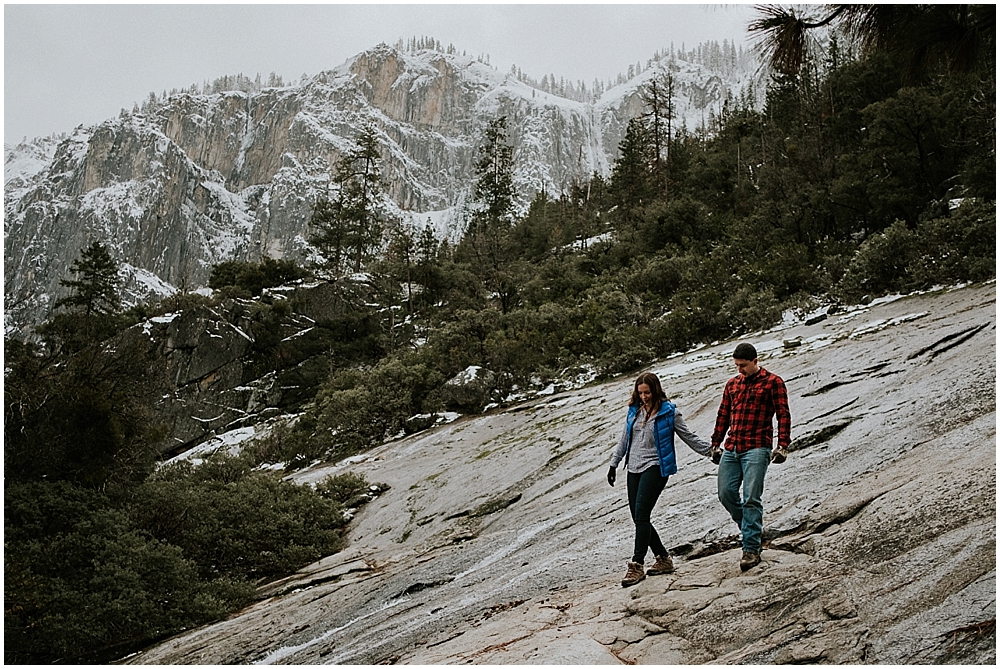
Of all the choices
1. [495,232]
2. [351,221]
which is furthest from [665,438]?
[351,221]

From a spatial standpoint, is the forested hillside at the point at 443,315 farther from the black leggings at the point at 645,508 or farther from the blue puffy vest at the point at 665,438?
the black leggings at the point at 645,508

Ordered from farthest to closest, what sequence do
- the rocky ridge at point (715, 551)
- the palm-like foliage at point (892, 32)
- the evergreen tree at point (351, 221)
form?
1. the evergreen tree at point (351, 221)
2. the palm-like foliage at point (892, 32)
3. the rocky ridge at point (715, 551)

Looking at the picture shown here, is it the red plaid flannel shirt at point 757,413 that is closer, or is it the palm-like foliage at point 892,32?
the palm-like foliage at point 892,32

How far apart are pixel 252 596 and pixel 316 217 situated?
102 feet

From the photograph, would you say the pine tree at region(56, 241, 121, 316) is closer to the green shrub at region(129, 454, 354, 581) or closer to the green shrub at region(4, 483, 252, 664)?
the green shrub at region(129, 454, 354, 581)

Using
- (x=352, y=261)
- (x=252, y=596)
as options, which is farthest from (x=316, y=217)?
(x=252, y=596)

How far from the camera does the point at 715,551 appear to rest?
17.5 feet

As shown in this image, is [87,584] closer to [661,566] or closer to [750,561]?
[661,566]

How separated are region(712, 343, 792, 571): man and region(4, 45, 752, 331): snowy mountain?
83370 millimetres

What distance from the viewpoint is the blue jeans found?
474 cm

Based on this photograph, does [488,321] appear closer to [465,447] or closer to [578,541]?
[465,447]

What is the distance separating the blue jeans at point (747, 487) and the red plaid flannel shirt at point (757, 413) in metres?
0.07

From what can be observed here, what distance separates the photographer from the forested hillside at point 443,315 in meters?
8.25

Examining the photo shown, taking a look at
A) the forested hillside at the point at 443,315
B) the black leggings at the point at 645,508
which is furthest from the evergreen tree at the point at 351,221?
the black leggings at the point at 645,508
